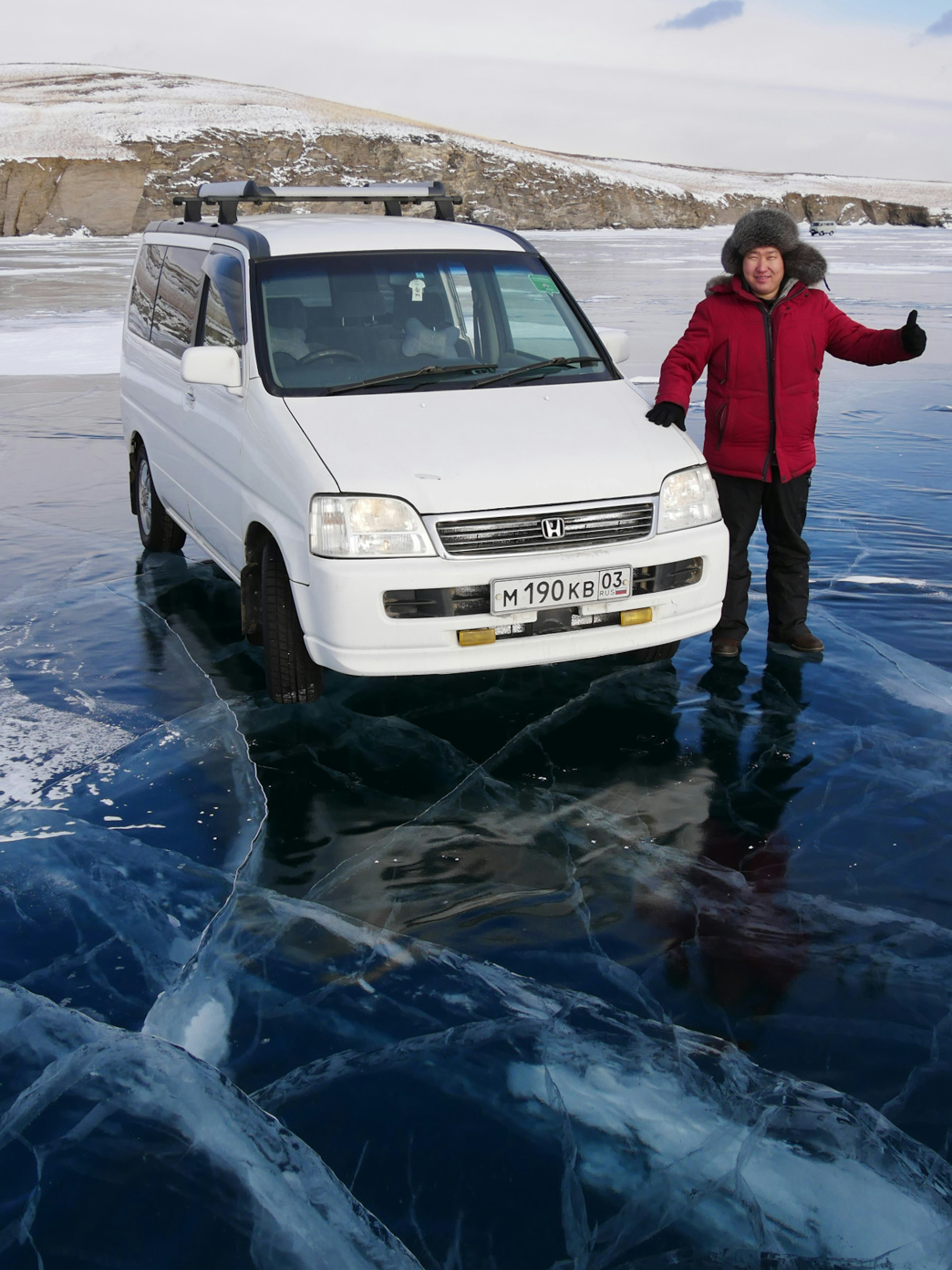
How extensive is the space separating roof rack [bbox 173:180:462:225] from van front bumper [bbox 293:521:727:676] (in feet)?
7.05

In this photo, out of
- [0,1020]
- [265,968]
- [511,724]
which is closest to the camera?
[0,1020]

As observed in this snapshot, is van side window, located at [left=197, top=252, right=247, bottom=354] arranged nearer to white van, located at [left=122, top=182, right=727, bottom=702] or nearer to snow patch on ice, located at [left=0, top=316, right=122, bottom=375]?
white van, located at [left=122, top=182, right=727, bottom=702]

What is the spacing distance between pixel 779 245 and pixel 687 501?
4.08ft

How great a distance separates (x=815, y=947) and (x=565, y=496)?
1.67 metres

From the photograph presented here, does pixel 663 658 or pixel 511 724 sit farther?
pixel 663 658

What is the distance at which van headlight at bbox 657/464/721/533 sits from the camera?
4188 mm

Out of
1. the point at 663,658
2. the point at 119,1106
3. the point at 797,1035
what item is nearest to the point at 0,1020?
the point at 119,1106

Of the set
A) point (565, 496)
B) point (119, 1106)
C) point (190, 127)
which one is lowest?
point (119, 1106)

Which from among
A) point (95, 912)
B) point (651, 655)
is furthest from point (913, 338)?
point (95, 912)

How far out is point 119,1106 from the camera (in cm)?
256

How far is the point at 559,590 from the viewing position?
3939 millimetres

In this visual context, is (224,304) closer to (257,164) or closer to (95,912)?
(95,912)

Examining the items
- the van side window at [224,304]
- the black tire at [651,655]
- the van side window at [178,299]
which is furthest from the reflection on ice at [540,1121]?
the van side window at [178,299]

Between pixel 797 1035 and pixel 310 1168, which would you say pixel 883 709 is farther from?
pixel 310 1168
